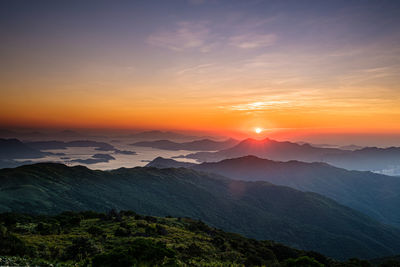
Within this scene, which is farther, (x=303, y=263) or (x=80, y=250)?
(x=303, y=263)

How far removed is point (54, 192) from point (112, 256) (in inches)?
7256

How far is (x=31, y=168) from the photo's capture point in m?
196

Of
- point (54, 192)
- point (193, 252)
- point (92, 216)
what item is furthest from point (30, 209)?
point (193, 252)

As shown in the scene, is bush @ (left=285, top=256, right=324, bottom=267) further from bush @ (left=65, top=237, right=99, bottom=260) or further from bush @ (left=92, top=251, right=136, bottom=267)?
bush @ (left=65, top=237, right=99, bottom=260)

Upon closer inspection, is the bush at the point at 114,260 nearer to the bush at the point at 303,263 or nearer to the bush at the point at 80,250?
the bush at the point at 80,250

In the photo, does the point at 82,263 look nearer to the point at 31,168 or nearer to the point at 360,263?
the point at 360,263

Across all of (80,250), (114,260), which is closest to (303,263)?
(114,260)

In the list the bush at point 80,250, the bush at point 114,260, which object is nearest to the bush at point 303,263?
the bush at point 114,260

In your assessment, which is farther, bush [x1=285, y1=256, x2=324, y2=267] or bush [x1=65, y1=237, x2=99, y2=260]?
bush [x1=285, y1=256, x2=324, y2=267]

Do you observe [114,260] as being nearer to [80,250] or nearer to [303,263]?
[80,250]

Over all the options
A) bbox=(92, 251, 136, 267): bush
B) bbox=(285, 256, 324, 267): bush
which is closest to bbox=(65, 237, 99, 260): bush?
bbox=(92, 251, 136, 267): bush

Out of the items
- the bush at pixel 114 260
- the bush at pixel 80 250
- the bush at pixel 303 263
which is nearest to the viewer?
the bush at pixel 114 260

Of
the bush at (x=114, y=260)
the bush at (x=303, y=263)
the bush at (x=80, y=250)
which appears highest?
the bush at (x=114, y=260)

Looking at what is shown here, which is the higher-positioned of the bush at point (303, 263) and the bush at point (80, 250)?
the bush at point (80, 250)
